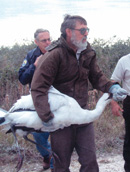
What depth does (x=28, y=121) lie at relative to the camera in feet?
9.87

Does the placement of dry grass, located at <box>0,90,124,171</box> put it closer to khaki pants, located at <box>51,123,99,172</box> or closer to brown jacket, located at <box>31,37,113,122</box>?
khaki pants, located at <box>51,123,99,172</box>

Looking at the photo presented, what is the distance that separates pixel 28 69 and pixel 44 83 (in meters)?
0.95

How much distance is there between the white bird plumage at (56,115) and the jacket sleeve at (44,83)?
9 cm

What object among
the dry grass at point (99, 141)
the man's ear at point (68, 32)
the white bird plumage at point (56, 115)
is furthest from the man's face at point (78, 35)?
the dry grass at point (99, 141)

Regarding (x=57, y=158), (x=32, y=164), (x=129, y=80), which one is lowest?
(x=32, y=164)

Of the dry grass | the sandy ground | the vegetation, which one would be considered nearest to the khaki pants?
the sandy ground

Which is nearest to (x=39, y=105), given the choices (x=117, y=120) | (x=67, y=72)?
(x=67, y=72)

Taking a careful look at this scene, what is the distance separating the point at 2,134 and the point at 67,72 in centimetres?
284

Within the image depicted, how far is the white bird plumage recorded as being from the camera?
2.99m

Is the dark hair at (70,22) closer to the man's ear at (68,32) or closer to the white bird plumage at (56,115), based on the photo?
the man's ear at (68,32)

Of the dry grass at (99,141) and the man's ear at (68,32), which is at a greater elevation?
the man's ear at (68,32)

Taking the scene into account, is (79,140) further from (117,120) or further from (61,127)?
(117,120)

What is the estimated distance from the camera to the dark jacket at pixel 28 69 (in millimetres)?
3849

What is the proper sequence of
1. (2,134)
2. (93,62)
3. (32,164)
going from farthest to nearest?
(2,134) < (32,164) < (93,62)
